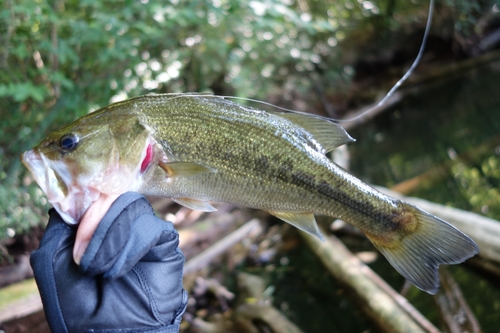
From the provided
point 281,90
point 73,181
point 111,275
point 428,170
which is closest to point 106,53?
point 73,181

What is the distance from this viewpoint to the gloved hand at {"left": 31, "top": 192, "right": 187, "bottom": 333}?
1.43 meters

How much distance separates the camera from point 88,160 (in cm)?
164

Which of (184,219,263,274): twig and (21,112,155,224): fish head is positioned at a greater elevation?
(21,112,155,224): fish head

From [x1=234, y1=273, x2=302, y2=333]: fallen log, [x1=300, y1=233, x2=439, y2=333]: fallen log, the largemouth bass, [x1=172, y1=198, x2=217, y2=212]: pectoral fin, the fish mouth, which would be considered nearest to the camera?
the fish mouth

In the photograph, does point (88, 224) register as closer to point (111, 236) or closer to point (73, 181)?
point (111, 236)

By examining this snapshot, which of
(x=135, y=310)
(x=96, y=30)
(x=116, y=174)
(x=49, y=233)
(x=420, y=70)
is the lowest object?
(x=420, y=70)

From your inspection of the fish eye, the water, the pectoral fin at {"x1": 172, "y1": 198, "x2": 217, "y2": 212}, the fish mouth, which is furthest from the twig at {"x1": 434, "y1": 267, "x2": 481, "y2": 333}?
the fish eye

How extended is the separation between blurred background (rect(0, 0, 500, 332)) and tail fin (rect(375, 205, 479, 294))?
2318mm

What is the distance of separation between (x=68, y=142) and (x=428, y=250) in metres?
1.60

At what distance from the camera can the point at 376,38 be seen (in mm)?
14594

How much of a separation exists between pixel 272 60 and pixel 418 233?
832 cm

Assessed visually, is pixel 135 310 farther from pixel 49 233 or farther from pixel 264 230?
pixel 264 230

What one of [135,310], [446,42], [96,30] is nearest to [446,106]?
[446,42]

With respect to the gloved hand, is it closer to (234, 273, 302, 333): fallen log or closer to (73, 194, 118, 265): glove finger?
(73, 194, 118, 265): glove finger
